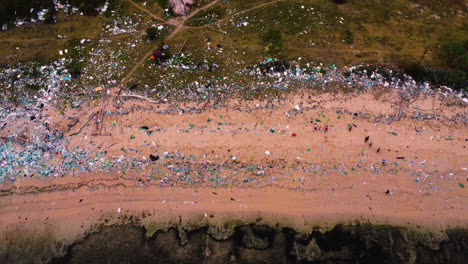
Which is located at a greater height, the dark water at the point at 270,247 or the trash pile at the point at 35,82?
the trash pile at the point at 35,82

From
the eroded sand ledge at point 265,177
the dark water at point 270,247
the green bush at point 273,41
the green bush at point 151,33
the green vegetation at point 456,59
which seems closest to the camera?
the dark water at point 270,247

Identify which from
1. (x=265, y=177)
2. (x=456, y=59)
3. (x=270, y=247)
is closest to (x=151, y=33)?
(x=265, y=177)

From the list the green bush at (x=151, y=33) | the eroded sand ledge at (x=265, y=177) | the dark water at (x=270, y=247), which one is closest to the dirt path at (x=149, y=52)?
the green bush at (x=151, y=33)

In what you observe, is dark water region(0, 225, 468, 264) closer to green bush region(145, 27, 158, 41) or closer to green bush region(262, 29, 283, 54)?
green bush region(262, 29, 283, 54)

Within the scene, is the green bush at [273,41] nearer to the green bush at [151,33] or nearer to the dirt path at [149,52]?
the dirt path at [149,52]

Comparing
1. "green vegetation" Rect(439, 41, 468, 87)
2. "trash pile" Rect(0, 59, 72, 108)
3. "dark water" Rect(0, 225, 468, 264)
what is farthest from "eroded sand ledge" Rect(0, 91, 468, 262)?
"trash pile" Rect(0, 59, 72, 108)

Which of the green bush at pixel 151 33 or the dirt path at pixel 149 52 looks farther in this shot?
the green bush at pixel 151 33

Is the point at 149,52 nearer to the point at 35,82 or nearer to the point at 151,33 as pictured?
the point at 151,33
